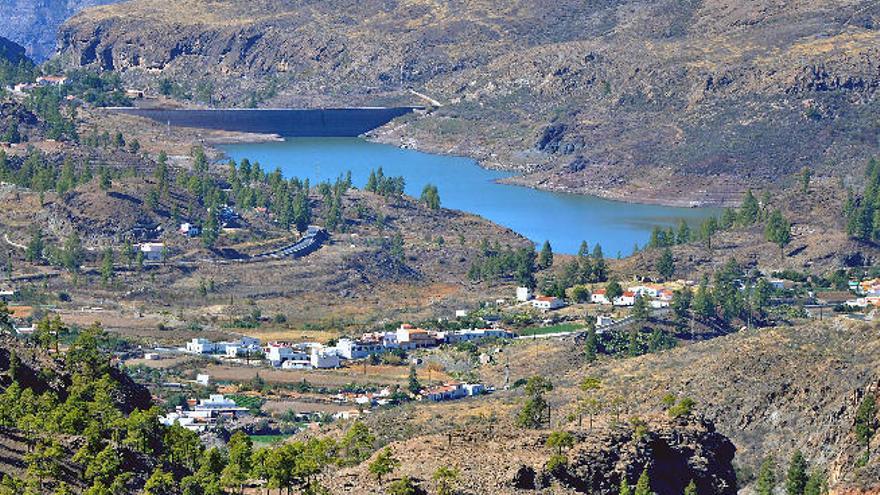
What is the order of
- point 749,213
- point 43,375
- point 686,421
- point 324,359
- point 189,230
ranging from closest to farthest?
point 686,421 → point 43,375 → point 324,359 → point 189,230 → point 749,213

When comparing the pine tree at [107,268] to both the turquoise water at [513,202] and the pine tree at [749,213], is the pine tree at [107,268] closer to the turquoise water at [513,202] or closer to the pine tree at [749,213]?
the turquoise water at [513,202]

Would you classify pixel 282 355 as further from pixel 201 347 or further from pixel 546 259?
pixel 546 259

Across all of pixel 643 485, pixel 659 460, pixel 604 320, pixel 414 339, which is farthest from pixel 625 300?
pixel 643 485

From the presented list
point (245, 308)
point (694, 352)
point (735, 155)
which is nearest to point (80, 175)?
point (245, 308)

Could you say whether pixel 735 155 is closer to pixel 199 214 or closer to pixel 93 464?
pixel 199 214

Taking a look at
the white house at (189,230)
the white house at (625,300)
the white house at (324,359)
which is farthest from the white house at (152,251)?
the white house at (324,359)

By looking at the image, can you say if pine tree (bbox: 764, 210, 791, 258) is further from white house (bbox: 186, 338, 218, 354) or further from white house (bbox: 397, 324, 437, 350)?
white house (bbox: 186, 338, 218, 354)
